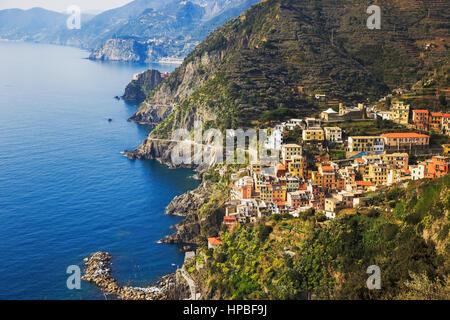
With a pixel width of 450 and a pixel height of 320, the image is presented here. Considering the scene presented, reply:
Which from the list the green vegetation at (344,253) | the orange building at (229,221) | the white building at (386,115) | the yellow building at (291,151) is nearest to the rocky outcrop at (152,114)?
the white building at (386,115)

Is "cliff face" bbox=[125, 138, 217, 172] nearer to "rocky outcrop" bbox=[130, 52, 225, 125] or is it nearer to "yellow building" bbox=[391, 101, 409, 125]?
"rocky outcrop" bbox=[130, 52, 225, 125]

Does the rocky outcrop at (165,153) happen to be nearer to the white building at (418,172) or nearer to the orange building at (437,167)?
the white building at (418,172)

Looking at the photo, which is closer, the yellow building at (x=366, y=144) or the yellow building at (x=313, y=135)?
the yellow building at (x=366, y=144)

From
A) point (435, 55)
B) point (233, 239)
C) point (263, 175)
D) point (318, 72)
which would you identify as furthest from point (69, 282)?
point (435, 55)

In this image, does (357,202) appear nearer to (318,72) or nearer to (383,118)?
(383,118)

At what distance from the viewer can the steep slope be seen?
194 ft

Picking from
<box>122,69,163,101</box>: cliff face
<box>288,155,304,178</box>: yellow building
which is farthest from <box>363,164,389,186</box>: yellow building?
<box>122,69,163,101</box>: cliff face

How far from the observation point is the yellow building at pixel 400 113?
4397 cm

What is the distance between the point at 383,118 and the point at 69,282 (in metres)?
31.4

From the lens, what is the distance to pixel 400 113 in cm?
4419

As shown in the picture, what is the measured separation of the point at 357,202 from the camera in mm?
31156

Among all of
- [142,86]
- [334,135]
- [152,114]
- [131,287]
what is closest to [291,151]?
[334,135]

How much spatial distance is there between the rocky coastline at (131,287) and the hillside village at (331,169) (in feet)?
14.0

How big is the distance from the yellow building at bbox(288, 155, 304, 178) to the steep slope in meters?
13.8
